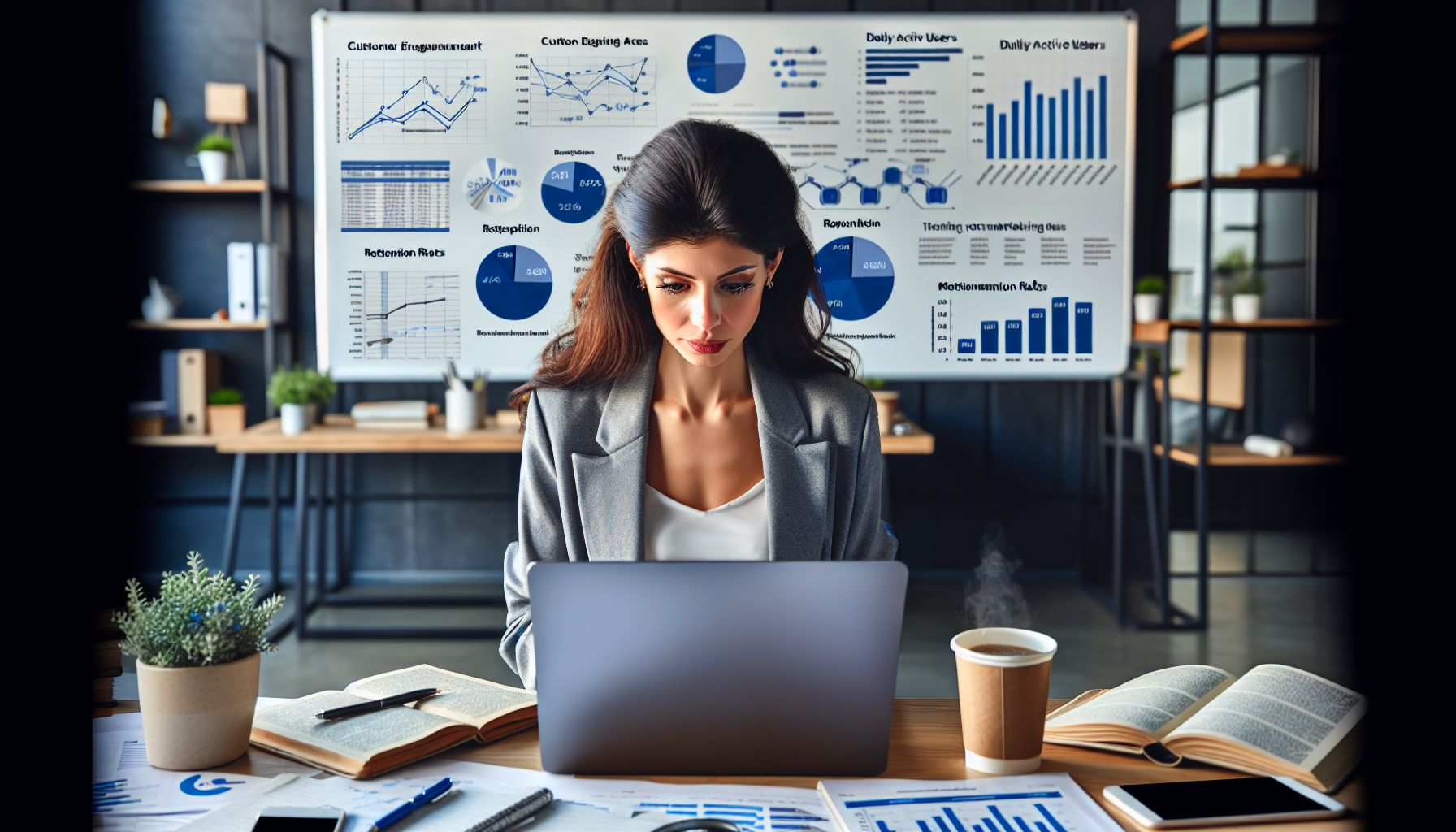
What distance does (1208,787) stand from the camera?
2.80ft

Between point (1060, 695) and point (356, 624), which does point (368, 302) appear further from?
point (1060, 695)

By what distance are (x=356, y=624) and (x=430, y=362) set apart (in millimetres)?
976

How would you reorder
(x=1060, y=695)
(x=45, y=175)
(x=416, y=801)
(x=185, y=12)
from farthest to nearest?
(x=185, y=12) → (x=1060, y=695) → (x=416, y=801) → (x=45, y=175)

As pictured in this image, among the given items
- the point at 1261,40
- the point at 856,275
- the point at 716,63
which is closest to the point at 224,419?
the point at 716,63

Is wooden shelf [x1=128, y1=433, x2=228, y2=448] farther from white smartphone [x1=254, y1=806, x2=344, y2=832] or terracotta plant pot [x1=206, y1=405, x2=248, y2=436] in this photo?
white smartphone [x1=254, y1=806, x2=344, y2=832]

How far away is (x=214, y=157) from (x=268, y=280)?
1.66ft

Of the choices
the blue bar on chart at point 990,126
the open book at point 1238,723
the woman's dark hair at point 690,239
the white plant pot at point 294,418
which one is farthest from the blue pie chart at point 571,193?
the open book at point 1238,723

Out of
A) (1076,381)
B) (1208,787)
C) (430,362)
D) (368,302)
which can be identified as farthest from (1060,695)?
(368,302)

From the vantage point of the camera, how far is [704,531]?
144 cm

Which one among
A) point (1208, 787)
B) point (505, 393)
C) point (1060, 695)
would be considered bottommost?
point (1060, 695)

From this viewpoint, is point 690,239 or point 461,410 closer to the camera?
point 690,239

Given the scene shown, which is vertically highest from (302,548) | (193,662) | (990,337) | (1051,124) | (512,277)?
(1051,124)

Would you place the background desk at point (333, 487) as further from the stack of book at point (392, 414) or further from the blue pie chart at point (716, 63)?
the blue pie chart at point (716, 63)

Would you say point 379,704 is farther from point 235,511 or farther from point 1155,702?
point 235,511
